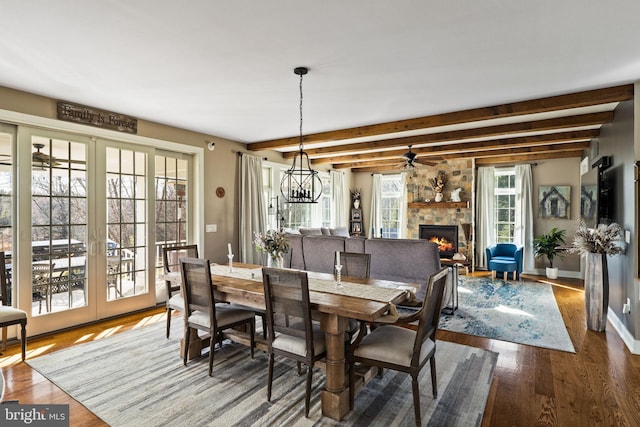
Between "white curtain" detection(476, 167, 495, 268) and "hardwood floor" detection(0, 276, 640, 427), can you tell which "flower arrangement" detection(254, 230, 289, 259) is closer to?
"hardwood floor" detection(0, 276, 640, 427)

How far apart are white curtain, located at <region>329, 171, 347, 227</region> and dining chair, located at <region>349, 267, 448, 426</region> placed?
6.34 m

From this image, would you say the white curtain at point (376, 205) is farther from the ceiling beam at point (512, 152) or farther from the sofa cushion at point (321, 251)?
the sofa cushion at point (321, 251)

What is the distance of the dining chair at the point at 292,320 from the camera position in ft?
7.32

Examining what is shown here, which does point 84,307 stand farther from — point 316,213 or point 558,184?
point 558,184

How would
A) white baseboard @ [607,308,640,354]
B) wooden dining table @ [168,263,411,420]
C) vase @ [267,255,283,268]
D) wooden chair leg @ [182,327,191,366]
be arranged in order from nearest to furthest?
wooden dining table @ [168,263,411,420] < wooden chair leg @ [182,327,191,366] < vase @ [267,255,283,268] < white baseboard @ [607,308,640,354]

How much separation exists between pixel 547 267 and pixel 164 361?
7.38 m

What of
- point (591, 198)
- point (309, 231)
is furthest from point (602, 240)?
point (309, 231)

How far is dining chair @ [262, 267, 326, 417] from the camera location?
223 cm

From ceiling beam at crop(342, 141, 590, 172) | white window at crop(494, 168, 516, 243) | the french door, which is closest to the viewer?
the french door

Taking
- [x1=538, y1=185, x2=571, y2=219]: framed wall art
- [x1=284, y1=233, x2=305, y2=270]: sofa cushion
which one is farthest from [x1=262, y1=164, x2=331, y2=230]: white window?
[x1=538, y1=185, x2=571, y2=219]: framed wall art

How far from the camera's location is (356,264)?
3420 mm

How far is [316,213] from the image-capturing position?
27.1 feet

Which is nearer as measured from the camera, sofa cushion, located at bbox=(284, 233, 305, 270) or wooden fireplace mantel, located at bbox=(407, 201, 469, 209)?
sofa cushion, located at bbox=(284, 233, 305, 270)

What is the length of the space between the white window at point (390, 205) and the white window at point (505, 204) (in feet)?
7.63
